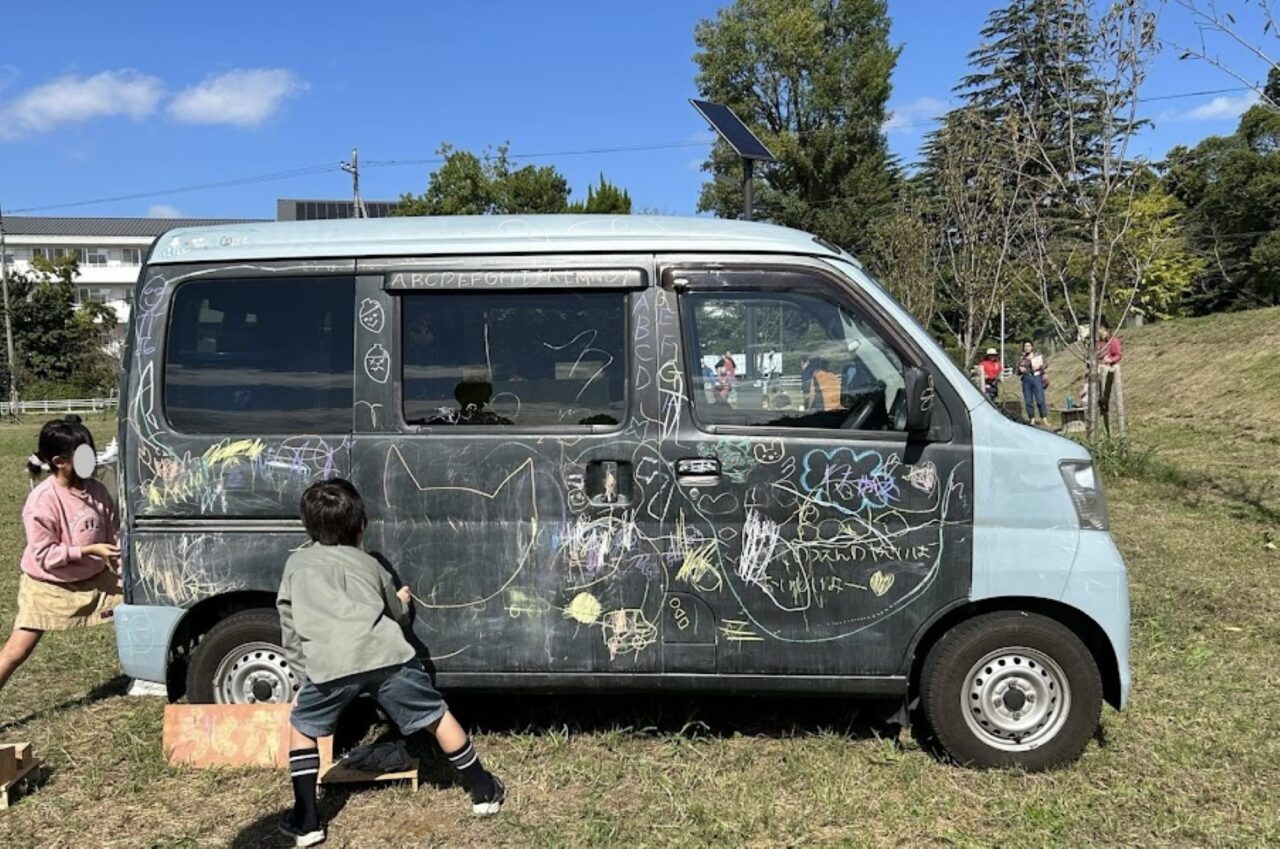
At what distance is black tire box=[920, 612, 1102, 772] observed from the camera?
3.72m

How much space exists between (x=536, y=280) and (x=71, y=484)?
257cm

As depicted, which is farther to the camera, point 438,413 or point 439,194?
point 439,194

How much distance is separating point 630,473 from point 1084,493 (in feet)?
6.05

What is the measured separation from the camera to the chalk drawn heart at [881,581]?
3732 mm

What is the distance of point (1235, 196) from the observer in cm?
3953

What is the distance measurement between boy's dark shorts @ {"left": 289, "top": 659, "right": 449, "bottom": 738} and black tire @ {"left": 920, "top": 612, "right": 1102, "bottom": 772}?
2046mm

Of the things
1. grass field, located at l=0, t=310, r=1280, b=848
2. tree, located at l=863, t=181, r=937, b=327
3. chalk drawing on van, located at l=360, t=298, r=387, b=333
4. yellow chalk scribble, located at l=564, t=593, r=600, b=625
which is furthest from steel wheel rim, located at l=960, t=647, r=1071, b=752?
tree, located at l=863, t=181, r=937, b=327

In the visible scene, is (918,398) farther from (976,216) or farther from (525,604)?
(976,216)

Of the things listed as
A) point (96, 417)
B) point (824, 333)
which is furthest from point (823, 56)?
point (824, 333)

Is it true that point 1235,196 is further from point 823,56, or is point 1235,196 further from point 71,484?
point 71,484

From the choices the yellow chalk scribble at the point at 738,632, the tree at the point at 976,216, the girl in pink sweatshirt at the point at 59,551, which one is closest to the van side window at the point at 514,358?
the yellow chalk scribble at the point at 738,632

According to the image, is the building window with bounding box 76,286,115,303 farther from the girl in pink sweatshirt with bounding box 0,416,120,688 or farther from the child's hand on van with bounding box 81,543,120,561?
the child's hand on van with bounding box 81,543,120,561

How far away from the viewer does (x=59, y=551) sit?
428 centimetres

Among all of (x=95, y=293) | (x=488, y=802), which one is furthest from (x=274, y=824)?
(x=95, y=293)
